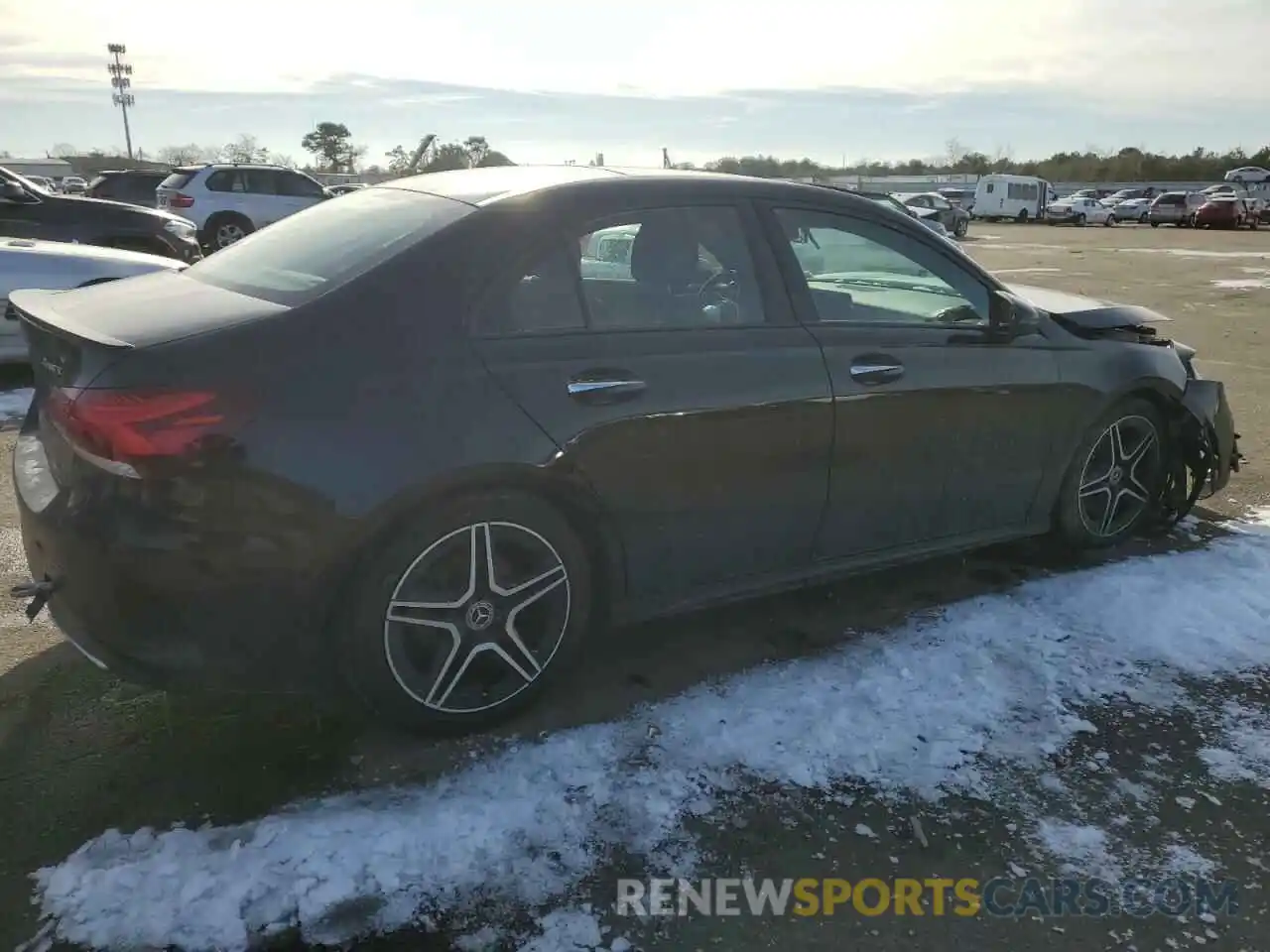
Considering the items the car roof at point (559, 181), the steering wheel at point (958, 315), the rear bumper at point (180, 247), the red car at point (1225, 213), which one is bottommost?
the red car at point (1225, 213)

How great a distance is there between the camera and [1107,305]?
4629 mm

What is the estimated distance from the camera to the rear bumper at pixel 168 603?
95.7 inches

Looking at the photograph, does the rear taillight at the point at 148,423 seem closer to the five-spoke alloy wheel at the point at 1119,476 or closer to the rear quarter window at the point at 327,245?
the rear quarter window at the point at 327,245

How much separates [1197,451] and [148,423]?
451 centimetres

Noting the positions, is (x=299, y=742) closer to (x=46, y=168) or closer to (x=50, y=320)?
(x=50, y=320)

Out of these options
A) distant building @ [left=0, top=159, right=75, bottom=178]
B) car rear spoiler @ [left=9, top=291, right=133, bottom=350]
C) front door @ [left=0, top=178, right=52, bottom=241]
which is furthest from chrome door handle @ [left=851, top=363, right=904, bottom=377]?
distant building @ [left=0, top=159, right=75, bottom=178]

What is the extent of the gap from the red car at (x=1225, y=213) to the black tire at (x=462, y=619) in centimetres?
4663

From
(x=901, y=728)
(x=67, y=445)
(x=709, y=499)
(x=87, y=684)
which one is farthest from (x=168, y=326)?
(x=901, y=728)

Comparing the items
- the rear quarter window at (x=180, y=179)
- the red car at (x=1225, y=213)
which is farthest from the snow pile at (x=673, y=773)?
the red car at (x=1225, y=213)

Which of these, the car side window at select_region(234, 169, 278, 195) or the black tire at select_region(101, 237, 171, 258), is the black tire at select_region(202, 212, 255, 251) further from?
the black tire at select_region(101, 237, 171, 258)

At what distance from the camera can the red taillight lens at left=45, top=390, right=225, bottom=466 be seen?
2383 mm

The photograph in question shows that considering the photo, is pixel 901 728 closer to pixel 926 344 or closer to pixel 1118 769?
pixel 1118 769

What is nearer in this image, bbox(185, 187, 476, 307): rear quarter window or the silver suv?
bbox(185, 187, 476, 307): rear quarter window

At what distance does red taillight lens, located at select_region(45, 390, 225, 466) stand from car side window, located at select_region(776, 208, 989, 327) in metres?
2.01
